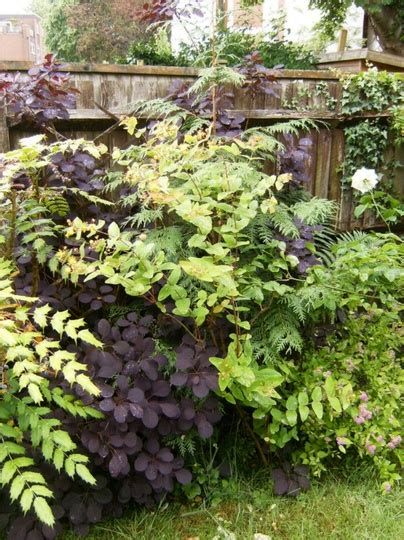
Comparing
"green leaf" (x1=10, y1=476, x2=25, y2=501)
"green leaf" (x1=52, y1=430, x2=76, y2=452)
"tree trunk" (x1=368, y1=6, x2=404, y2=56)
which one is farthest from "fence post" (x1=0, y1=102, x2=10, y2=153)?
"tree trunk" (x1=368, y1=6, x2=404, y2=56)

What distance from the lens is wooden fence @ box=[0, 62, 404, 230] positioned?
280 cm

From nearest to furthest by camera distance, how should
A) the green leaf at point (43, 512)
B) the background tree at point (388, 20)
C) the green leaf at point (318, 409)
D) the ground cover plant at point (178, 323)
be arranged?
the green leaf at point (43, 512) → the ground cover plant at point (178, 323) → the green leaf at point (318, 409) → the background tree at point (388, 20)

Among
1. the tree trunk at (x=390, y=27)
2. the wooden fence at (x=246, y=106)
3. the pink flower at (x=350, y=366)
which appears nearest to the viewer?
the pink flower at (x=350, y=366)

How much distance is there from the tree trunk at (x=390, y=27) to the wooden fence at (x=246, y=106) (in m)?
5.05

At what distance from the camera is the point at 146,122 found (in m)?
2.90

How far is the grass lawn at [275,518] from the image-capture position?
2086 mm

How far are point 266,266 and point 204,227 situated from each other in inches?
26.7

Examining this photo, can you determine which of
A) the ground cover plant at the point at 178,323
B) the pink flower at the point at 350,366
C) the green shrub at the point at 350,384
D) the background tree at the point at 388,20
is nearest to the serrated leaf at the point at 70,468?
the ground cover plant at the point at 178,323

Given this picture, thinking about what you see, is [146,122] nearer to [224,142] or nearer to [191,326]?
[224,142]

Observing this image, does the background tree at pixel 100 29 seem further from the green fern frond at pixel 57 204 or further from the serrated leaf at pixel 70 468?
the serrated leaf at pixel 70 468

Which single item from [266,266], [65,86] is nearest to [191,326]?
[266,266]

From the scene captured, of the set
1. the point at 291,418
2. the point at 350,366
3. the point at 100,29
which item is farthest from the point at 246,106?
the point at 100,29

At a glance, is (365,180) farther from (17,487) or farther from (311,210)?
(17,487)

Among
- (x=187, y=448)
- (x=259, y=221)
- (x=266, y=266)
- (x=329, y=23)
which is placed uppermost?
(x=329, y=23)
